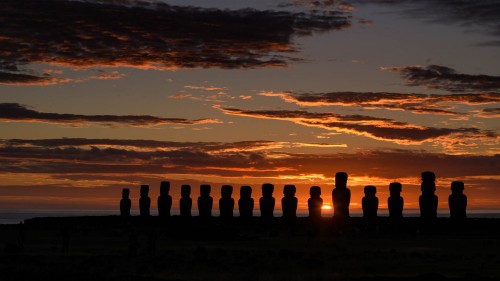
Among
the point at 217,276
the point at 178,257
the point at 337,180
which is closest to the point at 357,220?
the point at 337,180

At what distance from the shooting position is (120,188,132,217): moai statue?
8588cm

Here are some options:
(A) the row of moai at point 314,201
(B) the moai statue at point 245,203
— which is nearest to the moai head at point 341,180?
(A) the row of moai at point 314,201

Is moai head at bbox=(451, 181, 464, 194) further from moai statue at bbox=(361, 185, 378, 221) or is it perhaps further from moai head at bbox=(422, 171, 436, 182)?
moai statue at bbox=(361, 185, 378, 221)

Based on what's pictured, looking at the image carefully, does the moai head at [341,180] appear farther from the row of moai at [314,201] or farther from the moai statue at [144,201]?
the moai statue at [144,201]

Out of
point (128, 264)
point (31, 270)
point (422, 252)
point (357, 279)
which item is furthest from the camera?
point (422, 252)

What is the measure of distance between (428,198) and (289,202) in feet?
46.1

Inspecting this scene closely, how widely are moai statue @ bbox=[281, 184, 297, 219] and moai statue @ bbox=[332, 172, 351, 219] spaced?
4.40m

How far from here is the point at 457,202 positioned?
237 ft

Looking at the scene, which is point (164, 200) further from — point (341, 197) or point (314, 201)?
point (341, 197)

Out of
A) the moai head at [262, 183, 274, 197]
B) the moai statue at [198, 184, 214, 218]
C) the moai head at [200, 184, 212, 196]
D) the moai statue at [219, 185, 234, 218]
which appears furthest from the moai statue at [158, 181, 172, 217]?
the moai head at [262, 183, 274, 197]

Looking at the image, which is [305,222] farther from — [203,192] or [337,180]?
[203,192]

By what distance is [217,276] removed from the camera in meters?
33.5

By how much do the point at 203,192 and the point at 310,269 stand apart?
157 feet

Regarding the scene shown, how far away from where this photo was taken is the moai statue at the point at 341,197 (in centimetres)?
7769
